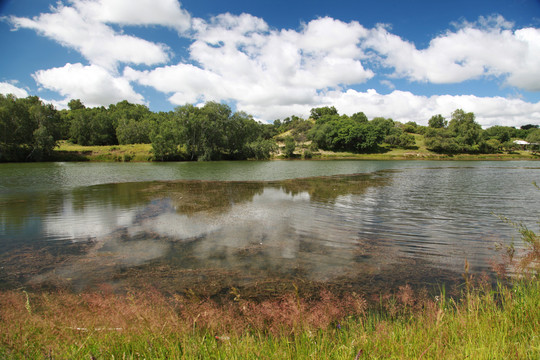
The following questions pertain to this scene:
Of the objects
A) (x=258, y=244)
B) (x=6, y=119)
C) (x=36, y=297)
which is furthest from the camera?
(x=6, y=119)

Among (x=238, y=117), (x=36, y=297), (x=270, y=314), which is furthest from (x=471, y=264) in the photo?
(x=238, y=117)

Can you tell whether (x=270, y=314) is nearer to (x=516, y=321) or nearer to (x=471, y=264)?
(x=516, y=321)

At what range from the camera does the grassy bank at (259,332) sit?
3075mm

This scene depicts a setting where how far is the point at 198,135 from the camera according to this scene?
77.8 m

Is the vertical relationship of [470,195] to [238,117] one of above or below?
below

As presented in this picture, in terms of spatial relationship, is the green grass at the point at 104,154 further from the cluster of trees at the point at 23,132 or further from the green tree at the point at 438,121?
the green tree at the point at 438,121

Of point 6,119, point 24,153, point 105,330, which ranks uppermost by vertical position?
point 6,119

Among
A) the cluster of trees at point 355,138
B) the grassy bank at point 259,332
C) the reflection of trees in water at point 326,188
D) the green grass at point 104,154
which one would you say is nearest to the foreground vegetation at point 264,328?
the grassy bank at point 259,332

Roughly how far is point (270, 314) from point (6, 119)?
86.6 metres

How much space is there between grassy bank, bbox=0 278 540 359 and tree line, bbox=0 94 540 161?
73.1 metres

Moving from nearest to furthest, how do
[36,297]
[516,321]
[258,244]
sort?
[516,321], [36,297], [258,244]

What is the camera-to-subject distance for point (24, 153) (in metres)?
64.8

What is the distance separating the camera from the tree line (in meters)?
65.7

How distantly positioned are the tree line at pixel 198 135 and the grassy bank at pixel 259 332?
73.1 metres
